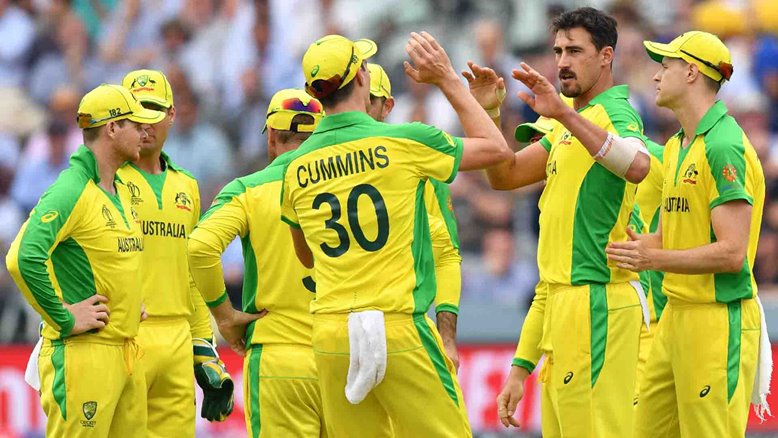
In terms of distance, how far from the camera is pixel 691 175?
6.99 meters

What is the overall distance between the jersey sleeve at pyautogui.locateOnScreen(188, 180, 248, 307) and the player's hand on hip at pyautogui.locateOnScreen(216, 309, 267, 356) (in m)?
0.12

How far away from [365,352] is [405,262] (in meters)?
0.47

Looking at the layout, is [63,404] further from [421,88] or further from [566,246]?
[421,88]

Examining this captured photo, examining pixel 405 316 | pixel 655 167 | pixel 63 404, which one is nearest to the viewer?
pixel 405 316

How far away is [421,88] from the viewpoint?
14.1 m

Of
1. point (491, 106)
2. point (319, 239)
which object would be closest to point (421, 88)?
point (491, 106)

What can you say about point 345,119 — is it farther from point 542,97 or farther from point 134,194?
point 134,194

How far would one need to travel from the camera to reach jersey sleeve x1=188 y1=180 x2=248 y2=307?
293 inches

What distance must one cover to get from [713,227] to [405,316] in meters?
1.76

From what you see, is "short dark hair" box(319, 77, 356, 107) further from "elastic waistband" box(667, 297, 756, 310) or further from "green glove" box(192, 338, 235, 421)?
"green glove" box(192, 338, 235, 421)

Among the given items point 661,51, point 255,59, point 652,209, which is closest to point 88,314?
point 661,51

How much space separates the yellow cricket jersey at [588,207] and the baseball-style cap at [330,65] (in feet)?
4.32

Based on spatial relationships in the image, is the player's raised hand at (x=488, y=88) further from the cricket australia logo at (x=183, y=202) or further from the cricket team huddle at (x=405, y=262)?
the cricket australia logo at (x=183, y=202)

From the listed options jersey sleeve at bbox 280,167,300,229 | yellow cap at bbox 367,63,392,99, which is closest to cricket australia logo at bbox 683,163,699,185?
jersey sleeve at bbox 280,167,300,229
